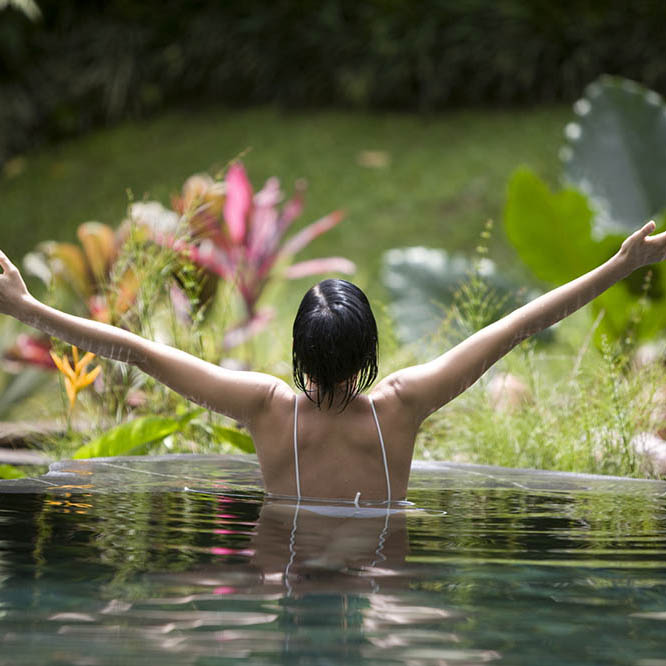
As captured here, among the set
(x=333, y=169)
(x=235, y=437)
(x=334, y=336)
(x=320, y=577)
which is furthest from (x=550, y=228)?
(x=333, y=169)

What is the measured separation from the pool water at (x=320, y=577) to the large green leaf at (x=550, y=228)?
2560 millimetres

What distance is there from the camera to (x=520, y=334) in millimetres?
2455

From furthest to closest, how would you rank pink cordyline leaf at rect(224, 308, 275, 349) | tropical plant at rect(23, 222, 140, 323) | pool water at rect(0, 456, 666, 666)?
1. pink cordyline leaf at rect(224, 308, 275, 349)
2. tropical plant at rect(23, 222, 140, 323)
3. pool water at rect(0, 456, 666, 666)

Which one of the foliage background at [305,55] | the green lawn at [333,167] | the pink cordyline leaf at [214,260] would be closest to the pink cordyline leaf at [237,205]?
the pink cordyline leaf at [214,260]

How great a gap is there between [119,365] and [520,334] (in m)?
1.96

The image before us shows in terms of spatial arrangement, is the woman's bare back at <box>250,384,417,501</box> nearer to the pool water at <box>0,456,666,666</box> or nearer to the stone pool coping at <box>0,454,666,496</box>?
the pool water at <box>0,456,666,666</box>

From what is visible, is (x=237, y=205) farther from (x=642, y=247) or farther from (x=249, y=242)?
(x=642, y=247)

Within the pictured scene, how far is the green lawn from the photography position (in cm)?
1013

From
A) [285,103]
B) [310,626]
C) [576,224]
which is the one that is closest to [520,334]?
[310,626]

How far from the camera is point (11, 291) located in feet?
7.65

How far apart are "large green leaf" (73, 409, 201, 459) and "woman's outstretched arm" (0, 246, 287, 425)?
95 centimetres

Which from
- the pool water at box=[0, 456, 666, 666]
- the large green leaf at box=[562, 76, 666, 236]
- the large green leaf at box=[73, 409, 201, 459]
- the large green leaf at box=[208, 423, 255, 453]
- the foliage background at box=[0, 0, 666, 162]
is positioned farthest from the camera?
the foliage background at box=[0, 0, 666, 162]

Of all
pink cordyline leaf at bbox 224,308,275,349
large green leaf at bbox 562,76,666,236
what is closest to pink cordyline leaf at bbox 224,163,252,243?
pink cordyline leaf at bbox 224,308,275,349

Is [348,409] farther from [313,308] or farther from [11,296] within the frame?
[11,296]
